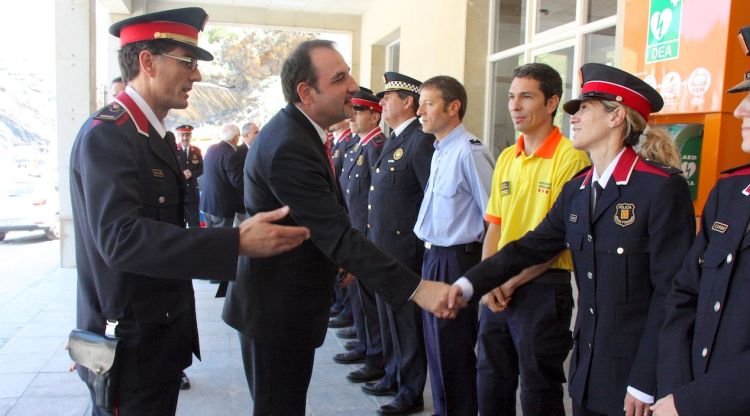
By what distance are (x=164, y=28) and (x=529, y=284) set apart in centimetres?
173

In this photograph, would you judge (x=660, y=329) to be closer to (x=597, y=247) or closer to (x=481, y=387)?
(x=597, y=247)

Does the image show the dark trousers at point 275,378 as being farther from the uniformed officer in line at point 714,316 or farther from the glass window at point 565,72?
the glass window at point 565,72

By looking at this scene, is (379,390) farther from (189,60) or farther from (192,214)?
(192,214)

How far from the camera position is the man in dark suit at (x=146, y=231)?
1.53 m

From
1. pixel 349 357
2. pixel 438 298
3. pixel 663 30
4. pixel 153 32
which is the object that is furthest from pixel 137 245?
pixel 349 357

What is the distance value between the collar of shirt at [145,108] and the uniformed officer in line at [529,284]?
151cm

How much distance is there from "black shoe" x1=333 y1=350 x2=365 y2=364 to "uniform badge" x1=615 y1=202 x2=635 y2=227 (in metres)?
2.83

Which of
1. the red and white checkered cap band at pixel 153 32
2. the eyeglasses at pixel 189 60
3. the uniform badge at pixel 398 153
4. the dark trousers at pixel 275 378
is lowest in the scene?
the dark trousers at pixel 275 378

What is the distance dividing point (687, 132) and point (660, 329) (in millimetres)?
1302

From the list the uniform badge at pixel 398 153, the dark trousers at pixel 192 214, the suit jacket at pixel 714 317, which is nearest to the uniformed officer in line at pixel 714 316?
the suit jacket at pixel 714 317

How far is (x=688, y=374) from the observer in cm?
153

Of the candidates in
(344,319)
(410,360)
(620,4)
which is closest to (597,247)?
(410,360)

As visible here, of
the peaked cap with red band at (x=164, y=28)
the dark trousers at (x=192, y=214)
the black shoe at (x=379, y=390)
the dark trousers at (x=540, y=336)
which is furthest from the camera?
the dark trousers at (x=192, y=214)

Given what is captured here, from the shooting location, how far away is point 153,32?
183 cm
